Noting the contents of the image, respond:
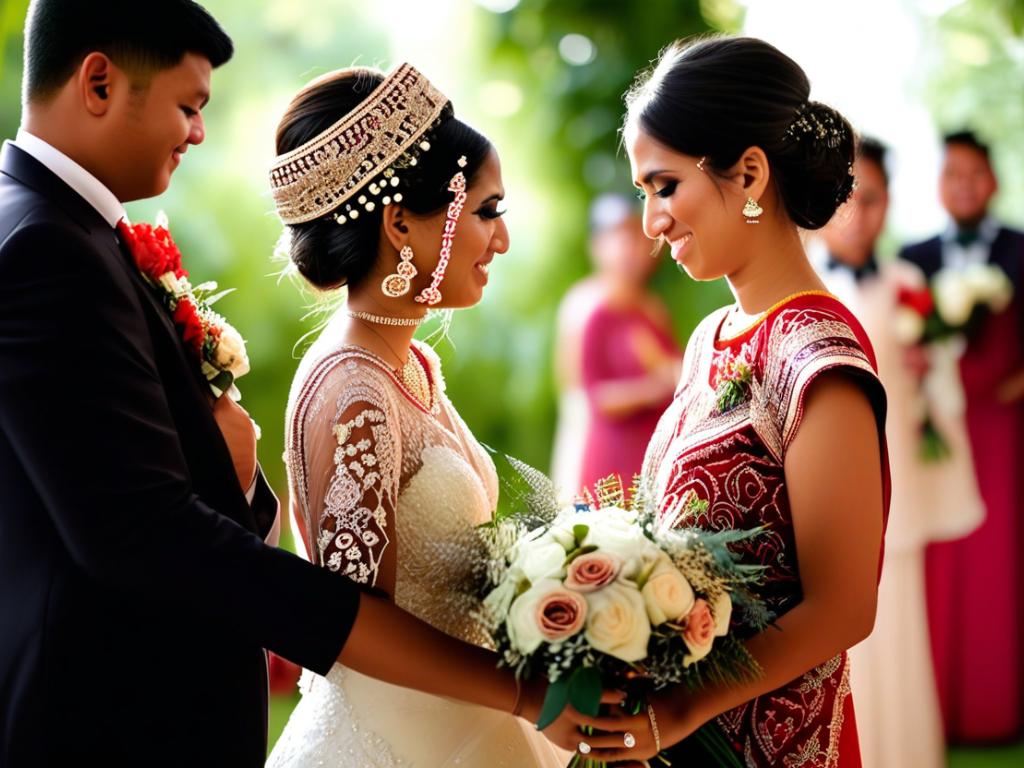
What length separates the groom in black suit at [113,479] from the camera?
1413mm

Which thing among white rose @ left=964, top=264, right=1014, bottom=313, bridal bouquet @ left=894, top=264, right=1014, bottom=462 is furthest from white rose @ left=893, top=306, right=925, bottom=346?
white rose @ left=964, top=264, right=1014, bottom=313

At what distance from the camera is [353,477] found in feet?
5.82

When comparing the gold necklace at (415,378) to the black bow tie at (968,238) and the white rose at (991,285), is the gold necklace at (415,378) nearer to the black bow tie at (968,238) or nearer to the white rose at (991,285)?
the white rose at (991,285)

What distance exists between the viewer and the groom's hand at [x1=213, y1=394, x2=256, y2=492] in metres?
1.83

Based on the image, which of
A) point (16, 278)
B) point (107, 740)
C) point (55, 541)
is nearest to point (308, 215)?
point (16, 278)

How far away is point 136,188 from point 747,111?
1.09m

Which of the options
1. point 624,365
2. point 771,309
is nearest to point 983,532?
point 624,365

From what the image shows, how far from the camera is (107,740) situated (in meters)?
1.49

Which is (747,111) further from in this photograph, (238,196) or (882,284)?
(238,196)

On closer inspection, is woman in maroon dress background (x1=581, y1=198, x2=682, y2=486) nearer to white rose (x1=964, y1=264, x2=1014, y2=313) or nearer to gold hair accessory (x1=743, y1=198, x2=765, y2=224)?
white rose (x1=964, y1=264, x2=1014, y2=313)

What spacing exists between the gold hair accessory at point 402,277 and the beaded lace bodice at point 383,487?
154 mm

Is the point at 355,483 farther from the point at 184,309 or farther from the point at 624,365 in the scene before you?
the point at 624,365

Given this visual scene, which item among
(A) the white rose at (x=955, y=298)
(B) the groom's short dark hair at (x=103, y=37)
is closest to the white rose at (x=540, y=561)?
(B) the groom's short dark hair at (x=103, y=37)

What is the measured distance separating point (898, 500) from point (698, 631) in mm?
3573
